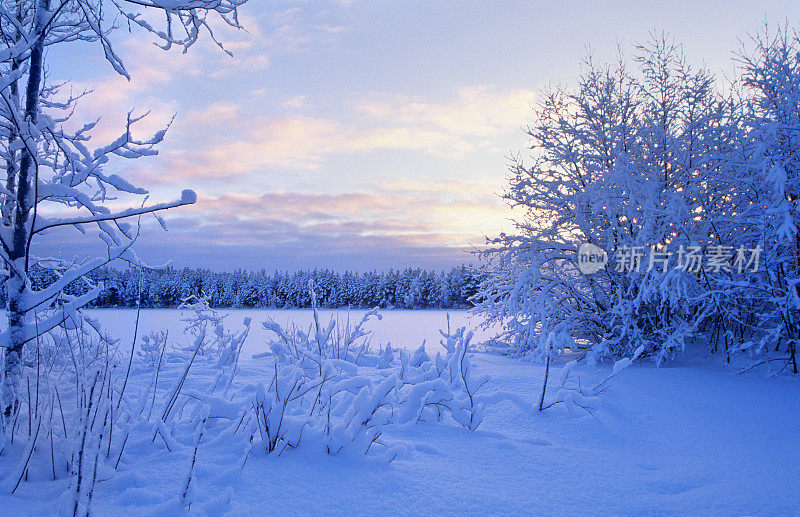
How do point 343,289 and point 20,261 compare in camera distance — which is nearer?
point 20,261

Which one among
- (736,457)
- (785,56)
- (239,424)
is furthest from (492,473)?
(785,56)

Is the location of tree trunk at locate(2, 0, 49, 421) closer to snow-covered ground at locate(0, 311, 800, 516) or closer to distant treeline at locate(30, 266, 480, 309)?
snow-covered ground at locate(0, 311, 800, 516)

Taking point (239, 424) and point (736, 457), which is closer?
point (239, 424)

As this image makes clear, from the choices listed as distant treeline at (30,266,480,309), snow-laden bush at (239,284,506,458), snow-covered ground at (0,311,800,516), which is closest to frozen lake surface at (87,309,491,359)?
snow-laden bush at (239,284,506,458)

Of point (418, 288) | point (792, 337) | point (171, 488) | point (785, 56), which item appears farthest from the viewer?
point (418, 288)

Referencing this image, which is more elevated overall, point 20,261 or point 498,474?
point 20,261

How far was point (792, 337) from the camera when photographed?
5711 millimetres

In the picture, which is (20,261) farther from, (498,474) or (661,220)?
(661,220)

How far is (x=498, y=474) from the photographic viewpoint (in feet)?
6.72

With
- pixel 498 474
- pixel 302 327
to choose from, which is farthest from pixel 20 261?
pixel 302 327

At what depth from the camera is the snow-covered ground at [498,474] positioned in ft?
5.46

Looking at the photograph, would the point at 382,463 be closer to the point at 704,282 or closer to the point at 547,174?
the point at 704,282

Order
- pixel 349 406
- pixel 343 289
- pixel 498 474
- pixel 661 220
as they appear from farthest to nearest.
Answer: pixel 343 289 < pixel 661 220 < pixel 349 406 < pixel 498 474

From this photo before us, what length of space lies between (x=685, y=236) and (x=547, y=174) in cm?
235
